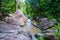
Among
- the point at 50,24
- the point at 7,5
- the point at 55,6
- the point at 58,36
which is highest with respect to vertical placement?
the point at 55,6

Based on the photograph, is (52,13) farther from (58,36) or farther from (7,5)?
(7,5)

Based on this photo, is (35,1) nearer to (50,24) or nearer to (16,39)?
(50,24)

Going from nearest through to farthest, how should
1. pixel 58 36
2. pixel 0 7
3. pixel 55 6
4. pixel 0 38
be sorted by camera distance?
pixel 55 6 → pixel 0 38 → pixel 58 36 → pixel 0 7

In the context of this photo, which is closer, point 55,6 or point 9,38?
point 55,6

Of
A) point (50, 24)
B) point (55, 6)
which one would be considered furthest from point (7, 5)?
point (55, 6)

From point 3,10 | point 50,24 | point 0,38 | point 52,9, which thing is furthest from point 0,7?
point 52,9

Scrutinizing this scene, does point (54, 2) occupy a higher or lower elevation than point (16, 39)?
higher

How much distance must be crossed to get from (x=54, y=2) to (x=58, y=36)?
9.41 ft

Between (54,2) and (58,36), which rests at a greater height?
(54,2)

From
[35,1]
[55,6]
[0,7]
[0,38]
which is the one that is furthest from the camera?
[35,1]

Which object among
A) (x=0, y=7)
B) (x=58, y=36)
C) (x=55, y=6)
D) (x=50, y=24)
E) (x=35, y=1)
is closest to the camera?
(x=55, y=6)

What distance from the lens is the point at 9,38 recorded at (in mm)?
10430

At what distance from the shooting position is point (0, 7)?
17.3 meters

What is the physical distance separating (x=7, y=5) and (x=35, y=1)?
6423 mm
